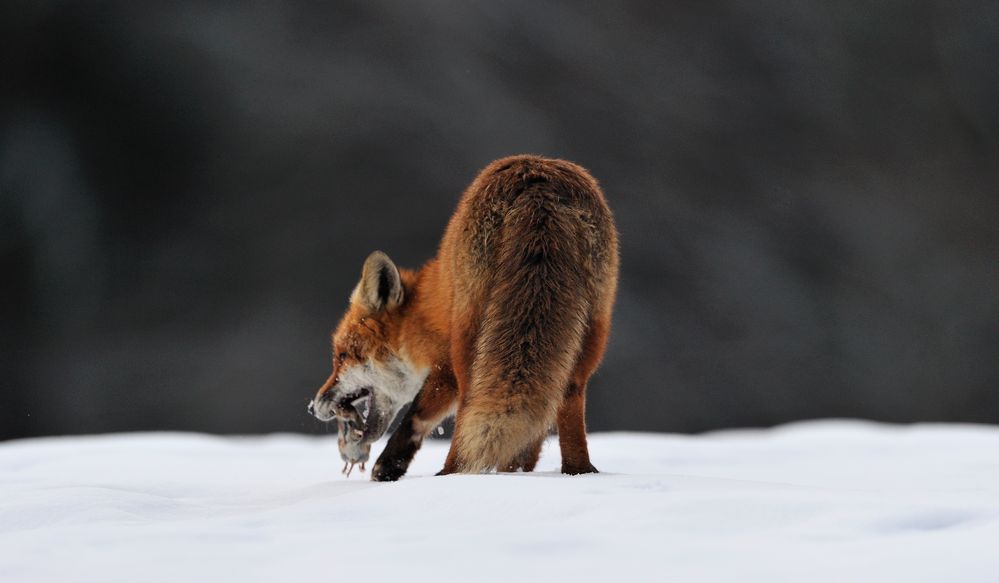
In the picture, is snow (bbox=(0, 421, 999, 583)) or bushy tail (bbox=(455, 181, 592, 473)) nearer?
snow (bbox=(0, 421, 999, 583))

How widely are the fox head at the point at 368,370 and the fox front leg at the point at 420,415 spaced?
11.8 inches

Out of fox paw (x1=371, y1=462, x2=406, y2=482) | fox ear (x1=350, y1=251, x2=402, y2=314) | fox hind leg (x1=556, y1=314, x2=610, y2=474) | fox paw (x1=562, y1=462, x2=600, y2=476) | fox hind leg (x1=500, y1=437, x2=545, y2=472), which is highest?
fox ear (x1=350, y1=251, x2=402, y2=314)

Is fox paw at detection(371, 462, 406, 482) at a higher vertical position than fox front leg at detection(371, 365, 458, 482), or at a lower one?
lower

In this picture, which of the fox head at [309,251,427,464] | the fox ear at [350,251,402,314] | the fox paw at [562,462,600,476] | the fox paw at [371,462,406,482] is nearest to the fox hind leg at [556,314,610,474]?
the fox paw at [562,462,600,476]

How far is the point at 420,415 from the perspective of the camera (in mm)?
4684

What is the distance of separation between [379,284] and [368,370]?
1.60 feet

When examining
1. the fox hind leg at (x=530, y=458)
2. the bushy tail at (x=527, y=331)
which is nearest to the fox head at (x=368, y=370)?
the fox hind leg at (x=530, y=458)

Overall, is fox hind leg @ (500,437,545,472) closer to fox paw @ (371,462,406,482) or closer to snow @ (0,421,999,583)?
fox paw @ (371,462,406,482)

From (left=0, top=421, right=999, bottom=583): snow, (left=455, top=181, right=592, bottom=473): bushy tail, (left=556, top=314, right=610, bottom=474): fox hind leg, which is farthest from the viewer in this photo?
(left=556, top=314, right=610, bottom=474): fox hind leg

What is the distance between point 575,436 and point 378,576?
84.4 inches

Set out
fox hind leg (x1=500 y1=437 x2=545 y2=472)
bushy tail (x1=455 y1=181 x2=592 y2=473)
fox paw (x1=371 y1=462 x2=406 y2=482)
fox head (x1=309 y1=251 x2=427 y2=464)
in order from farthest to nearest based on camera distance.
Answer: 1. fox head (x1=309 y1=251 x2=427 y2=464)
2. fox hind leg (x1=500 y1=437 x2=545 y2=472)
3. fox paw (x1=371 y1=462 x2=406 y2=482)
4. bushy tail (x1=455 y1=181 x2=592 y2=473)

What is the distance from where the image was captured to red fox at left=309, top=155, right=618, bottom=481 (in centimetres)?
376

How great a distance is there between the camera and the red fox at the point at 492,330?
3760mm

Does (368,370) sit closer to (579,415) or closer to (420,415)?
(420,415)
